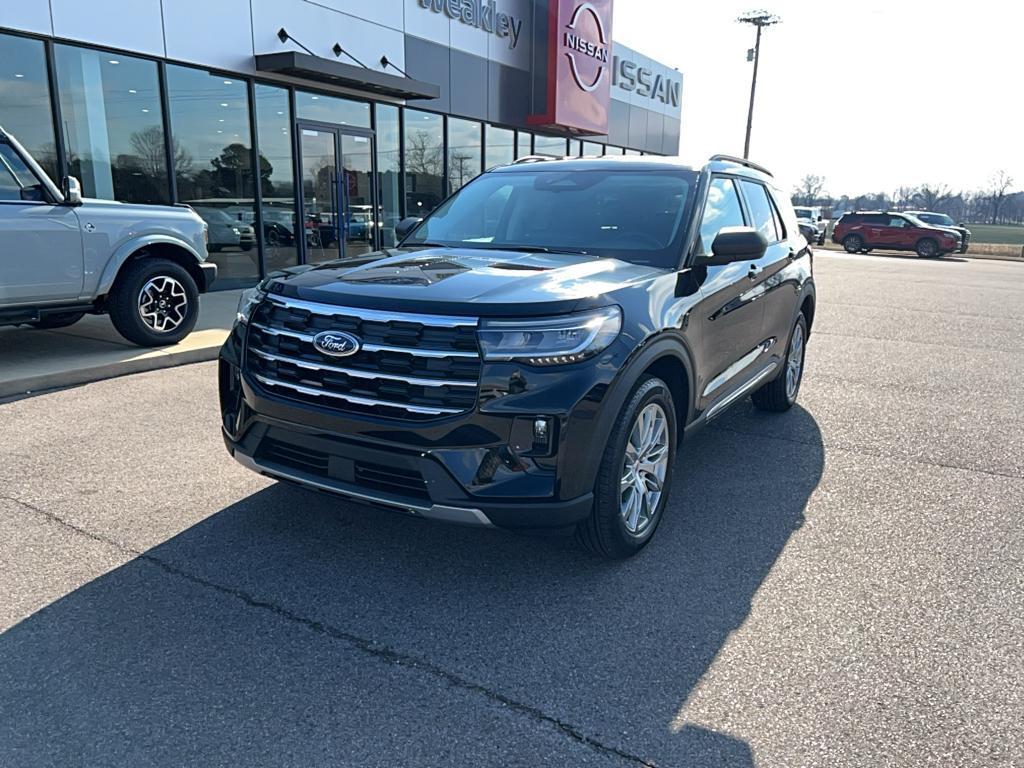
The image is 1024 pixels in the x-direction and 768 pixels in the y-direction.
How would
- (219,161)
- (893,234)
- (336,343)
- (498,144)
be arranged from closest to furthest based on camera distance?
1. (336,343)
2. (219,161)
3. (498,144)
4. (893,234)

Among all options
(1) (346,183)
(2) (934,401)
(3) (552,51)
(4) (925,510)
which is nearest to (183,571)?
(4) (925,510)

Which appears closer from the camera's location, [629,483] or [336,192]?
[629,483]

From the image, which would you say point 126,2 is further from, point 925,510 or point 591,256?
point 925,510

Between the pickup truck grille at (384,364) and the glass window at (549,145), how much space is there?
1716 centimetres

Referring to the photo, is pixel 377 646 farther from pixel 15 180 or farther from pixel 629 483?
pixel 15 180

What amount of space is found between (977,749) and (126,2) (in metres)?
11.7

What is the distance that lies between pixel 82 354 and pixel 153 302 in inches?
30.8

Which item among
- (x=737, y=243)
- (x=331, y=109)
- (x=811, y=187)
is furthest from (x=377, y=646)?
(x=811, y=187)

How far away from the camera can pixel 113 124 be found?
10461mm

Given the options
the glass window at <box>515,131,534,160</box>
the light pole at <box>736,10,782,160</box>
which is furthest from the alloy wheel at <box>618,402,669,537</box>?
the light pole at <box>736,10,782,160</box>

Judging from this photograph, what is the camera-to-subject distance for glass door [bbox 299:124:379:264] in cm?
1335

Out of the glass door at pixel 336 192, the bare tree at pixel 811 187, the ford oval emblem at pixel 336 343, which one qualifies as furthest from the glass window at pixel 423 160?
the bare tree at pixel 811 187

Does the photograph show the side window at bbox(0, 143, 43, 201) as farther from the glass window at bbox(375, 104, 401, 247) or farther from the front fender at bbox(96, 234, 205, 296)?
the glass window at bbox(375, 104, 401, 247)

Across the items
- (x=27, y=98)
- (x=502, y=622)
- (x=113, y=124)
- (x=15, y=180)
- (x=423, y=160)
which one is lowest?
(x=502, y=622)
